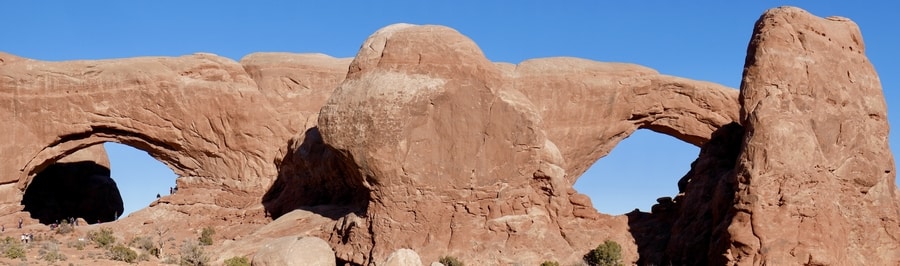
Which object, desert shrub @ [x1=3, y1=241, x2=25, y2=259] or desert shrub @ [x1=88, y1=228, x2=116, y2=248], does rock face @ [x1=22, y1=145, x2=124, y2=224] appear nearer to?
desert shrub @ [x1=88, y1=228, x2=116, y2=248]

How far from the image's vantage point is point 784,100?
26531mm

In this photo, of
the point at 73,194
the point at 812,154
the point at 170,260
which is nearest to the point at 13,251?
the point at 170,260

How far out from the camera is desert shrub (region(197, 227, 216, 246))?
106ft

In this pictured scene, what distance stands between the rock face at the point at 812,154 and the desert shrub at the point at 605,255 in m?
3.05

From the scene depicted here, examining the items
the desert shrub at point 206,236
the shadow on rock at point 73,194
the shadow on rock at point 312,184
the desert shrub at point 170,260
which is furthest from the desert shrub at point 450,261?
the shadow on rock at point 73,194

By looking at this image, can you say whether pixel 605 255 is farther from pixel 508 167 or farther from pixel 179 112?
pixel 179 112

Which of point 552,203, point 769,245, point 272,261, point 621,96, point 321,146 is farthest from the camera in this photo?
point 621,96

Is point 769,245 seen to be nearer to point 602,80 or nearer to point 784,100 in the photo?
point 784,100

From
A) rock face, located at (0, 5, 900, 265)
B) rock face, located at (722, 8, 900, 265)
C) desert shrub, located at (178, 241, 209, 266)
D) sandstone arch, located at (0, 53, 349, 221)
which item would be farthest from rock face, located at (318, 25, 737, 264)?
sandstone arch, located at (0, 53, 349, 221)

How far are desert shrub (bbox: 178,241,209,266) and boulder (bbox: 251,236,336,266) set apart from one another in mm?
1461

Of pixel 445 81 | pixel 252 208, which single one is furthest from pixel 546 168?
pixel 252 208

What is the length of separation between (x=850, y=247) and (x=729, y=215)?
2840mm

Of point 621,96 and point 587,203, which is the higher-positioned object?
point 621,96

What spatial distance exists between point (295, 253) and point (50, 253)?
563 cm
